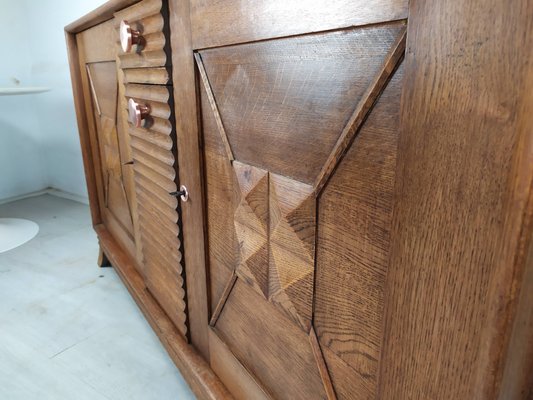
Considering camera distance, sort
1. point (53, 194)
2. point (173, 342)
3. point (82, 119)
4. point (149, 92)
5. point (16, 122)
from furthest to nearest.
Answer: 1. point (53, 194)
2. point (16, 122)
3. point (82, 119)
4. point (173, 342)
5. point (149, 92)

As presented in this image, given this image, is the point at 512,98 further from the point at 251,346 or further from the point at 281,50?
the point at 251,346

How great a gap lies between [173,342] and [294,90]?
2.68 ft

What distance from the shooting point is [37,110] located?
284cm

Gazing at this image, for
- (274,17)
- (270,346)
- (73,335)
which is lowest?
(73,335)

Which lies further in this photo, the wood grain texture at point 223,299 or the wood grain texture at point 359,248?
the wood grain texture at point 223,299

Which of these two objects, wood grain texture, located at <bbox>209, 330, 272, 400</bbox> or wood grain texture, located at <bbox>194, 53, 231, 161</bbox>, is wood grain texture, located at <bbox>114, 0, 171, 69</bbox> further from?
wood grain texture, located at <bbox>209, 330, 272, 400</bbox>

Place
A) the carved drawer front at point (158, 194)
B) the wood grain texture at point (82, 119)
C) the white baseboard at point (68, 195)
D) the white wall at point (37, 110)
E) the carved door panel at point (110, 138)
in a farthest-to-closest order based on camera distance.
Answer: the white baseboard at point (68, 195), the white wall at point (37, 110), the wood grain texture at point (82, 119), the carved door panel at point (110, 138), the carved drawer front at point (158, 194)

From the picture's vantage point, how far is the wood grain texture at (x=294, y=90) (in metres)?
0.43

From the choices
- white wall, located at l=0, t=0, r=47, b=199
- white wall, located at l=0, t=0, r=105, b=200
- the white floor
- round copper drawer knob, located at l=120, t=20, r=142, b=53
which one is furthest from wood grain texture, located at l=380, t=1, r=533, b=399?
white wall, located at l=0, t=0, r=47, b=199

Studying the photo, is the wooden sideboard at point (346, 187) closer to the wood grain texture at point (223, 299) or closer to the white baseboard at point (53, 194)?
the wood grain texture at point (223, 299)

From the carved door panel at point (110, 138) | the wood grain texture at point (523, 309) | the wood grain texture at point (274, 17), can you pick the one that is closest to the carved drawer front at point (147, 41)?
the wood grain texture at point (274, 17)

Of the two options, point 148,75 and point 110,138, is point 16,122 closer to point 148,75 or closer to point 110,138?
point 110,138

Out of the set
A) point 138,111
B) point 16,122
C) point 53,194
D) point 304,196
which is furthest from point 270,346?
point 16,122

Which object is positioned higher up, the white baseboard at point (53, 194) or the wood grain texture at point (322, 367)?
the wood grain texture at point (322, 367)
